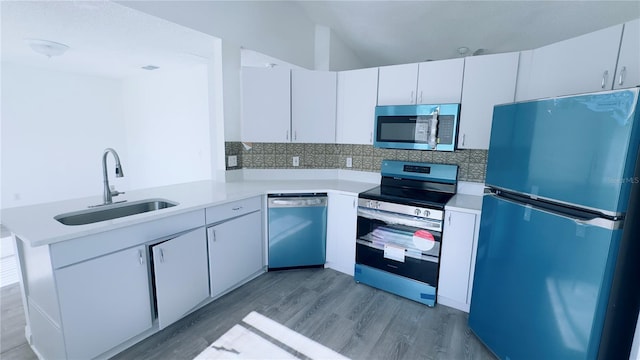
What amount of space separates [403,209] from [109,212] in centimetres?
225

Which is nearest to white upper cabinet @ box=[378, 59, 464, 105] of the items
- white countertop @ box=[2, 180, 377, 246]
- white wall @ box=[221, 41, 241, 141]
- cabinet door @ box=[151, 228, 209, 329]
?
white countertop @ box=[2, 180, 377, 246]

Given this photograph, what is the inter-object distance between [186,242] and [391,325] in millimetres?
1646

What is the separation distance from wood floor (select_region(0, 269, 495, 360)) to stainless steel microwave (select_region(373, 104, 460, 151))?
1.39 m

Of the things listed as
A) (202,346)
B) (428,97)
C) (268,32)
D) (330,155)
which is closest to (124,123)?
(268,32)

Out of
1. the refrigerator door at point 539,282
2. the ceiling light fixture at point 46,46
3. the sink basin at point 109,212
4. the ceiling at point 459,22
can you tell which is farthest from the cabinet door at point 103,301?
the ceiling at point 459,22

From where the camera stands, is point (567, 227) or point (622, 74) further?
point (622, 74)

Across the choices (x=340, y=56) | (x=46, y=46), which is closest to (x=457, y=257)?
(x=340, y=56)

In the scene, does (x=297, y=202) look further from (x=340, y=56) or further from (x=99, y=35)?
(x=99, y=35)

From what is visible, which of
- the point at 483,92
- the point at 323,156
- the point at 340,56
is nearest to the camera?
the point at 483,92

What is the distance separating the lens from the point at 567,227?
1266 millimetres

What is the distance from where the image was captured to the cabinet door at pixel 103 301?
1.42 m

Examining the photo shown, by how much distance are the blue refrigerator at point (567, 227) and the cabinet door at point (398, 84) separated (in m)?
0.99

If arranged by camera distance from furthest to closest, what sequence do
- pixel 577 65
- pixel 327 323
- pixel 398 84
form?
pixel 398 84 → pixel 327 323 → pixel 577 65

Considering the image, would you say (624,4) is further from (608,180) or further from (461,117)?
(608,180)
